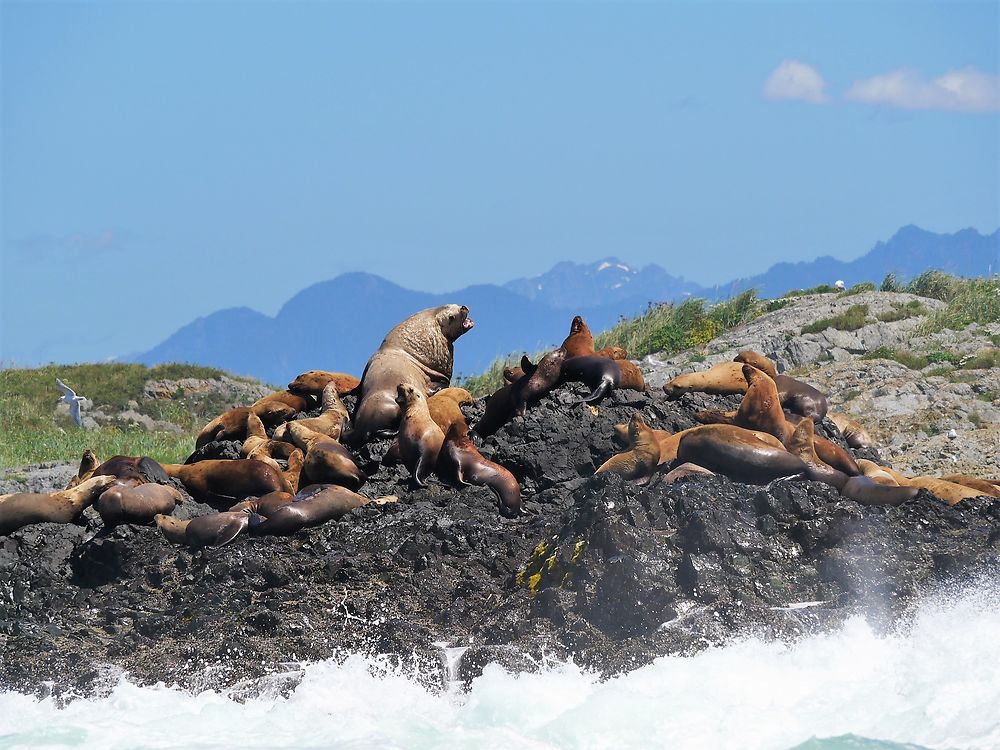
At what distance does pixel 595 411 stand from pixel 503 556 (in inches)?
83.9

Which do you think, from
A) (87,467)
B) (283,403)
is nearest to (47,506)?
(87,467)

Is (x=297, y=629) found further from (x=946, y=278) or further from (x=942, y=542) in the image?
(x=946, y=278)

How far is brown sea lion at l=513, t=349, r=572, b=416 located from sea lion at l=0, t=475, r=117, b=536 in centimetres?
348

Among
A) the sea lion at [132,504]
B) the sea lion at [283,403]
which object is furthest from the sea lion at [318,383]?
the sea lion at [132,504]

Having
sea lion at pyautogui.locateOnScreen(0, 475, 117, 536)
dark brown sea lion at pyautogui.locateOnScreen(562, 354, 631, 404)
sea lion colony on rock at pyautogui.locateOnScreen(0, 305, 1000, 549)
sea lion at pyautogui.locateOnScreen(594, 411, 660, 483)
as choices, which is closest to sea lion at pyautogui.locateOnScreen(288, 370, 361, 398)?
sea lion colony on rock at pyautogui.locateOnScreen(0, 305, 1000, 549)

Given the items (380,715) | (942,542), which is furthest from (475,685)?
(942,542)

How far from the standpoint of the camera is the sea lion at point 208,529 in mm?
9906

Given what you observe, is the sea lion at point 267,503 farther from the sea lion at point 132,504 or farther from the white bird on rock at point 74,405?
the white bird on rock at point 74,405

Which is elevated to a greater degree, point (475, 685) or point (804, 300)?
point (804, 300)

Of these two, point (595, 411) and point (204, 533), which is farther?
point (595, 411)

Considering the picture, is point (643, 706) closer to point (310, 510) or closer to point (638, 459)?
point (638, 459)

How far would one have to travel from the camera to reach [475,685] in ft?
26.8

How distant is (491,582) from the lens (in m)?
9.27

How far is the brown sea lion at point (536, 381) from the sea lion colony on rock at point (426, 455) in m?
0.01
